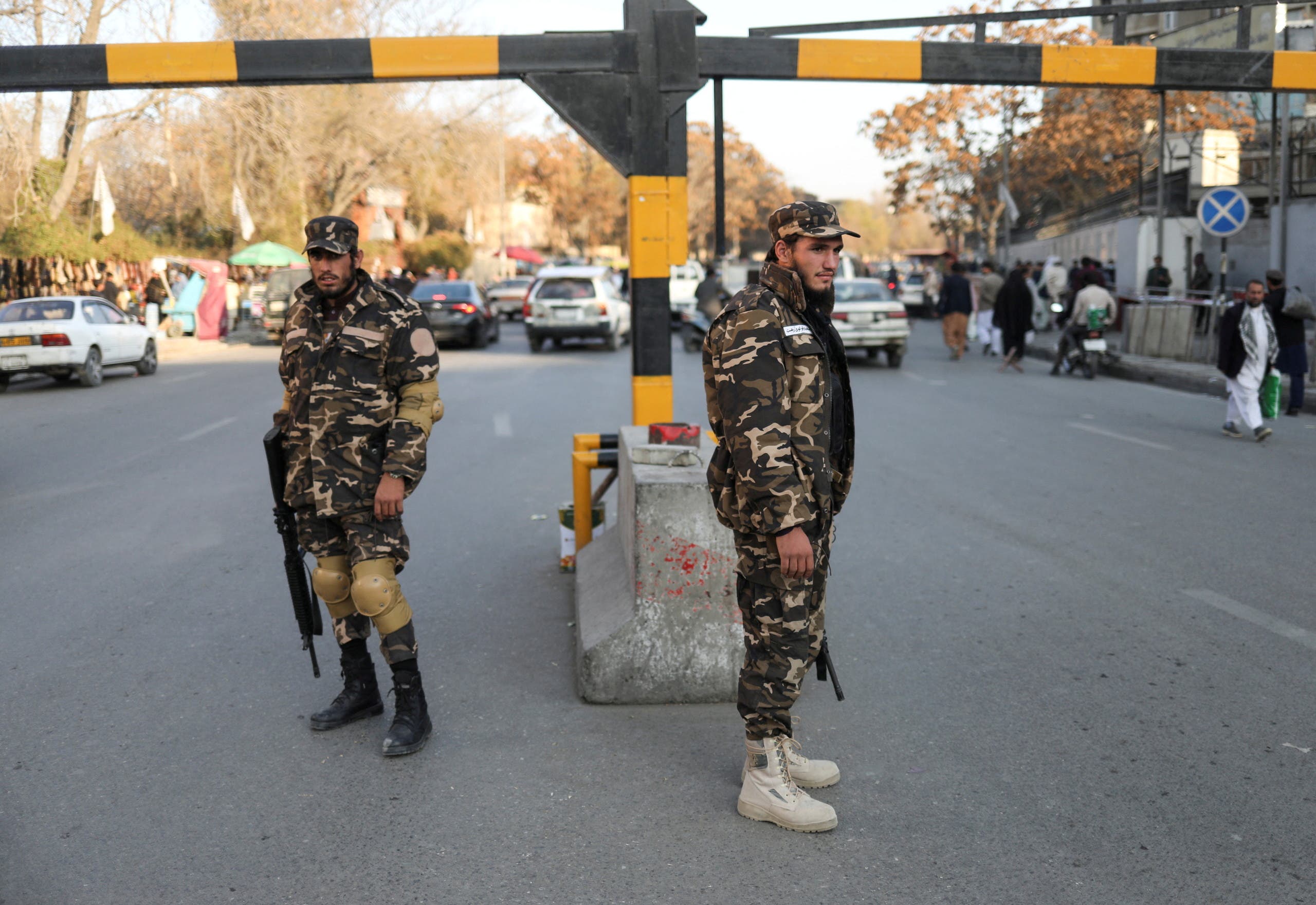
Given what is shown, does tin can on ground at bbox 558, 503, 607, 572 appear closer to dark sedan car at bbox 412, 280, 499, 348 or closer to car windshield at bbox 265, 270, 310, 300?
dark sedan car at bbox 412, 280, 499, 348

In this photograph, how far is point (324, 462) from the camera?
4.11 m

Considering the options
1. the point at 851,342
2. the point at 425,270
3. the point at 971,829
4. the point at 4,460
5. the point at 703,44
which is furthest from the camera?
the point at 425,270

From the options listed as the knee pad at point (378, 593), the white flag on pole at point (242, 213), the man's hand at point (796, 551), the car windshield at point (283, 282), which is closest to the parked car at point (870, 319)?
the car windshield at point (283, 282)

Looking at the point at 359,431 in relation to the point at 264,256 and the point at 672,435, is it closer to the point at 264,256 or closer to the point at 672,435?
the point at 672,435

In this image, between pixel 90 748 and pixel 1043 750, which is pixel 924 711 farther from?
pixel 90 748

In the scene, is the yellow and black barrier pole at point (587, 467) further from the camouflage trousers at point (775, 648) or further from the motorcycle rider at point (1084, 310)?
the motorcycle rider at point (1084, 310)

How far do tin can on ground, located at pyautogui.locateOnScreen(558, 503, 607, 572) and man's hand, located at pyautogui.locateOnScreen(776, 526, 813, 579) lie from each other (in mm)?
3345

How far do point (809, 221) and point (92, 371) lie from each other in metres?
17.1

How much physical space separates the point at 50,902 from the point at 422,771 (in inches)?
47.5

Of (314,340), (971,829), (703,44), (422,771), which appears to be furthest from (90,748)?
(703,44)

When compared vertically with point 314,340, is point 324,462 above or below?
below

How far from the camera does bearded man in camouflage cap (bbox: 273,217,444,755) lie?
4.11 meters

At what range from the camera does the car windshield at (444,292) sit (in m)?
26.4

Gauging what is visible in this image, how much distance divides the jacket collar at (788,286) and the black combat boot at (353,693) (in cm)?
207
